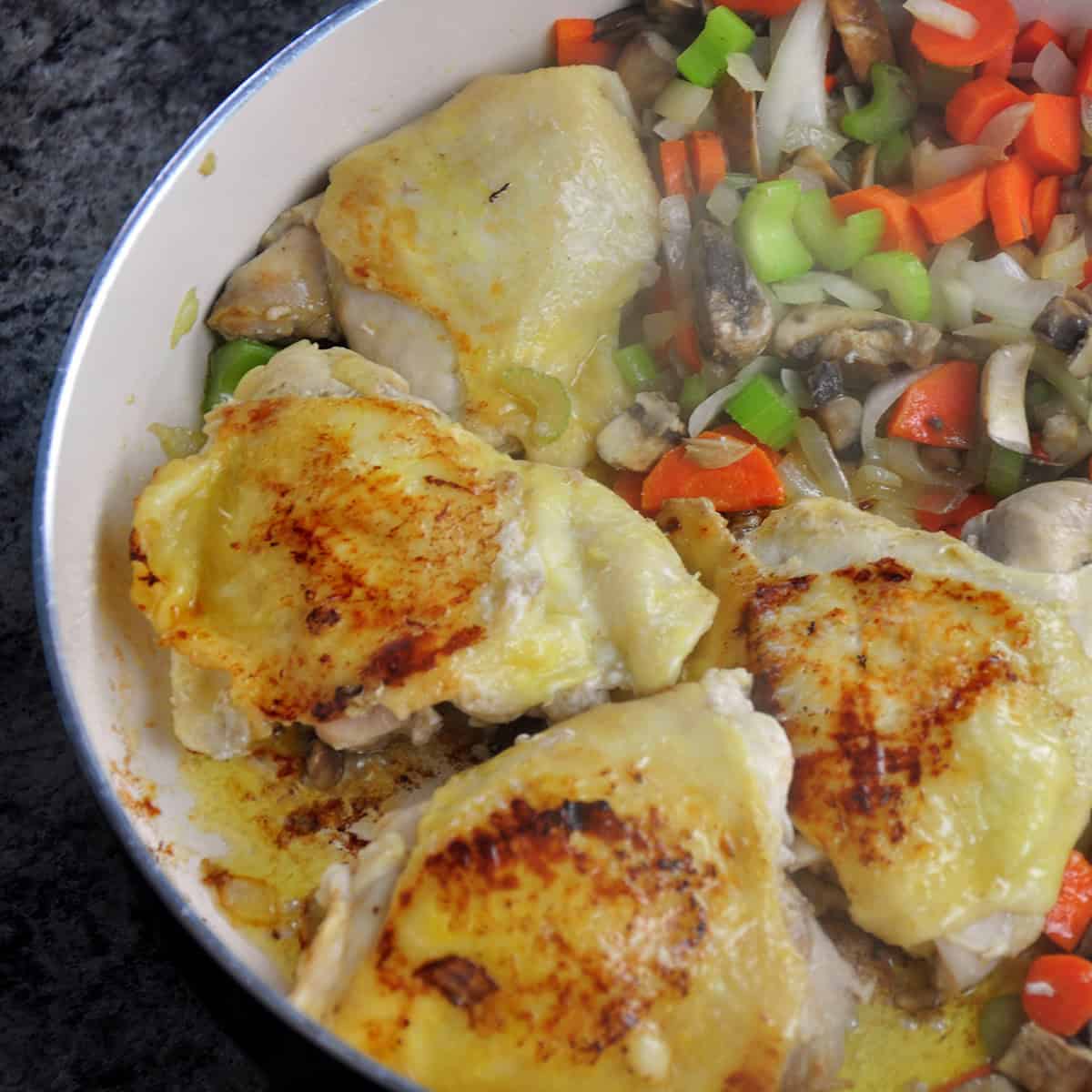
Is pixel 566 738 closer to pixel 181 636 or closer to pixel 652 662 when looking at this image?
pixel 652 662

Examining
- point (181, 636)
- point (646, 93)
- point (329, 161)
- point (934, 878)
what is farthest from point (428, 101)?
point (934, 878)

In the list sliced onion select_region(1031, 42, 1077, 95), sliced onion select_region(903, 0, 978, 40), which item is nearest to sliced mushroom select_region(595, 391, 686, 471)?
sliced onion select_region(903, 0, 978, 40)

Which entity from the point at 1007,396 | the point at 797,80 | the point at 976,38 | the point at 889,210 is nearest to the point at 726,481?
the point at 1007,396

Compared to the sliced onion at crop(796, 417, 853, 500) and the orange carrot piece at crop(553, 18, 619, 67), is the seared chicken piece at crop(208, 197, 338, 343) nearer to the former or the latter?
the orange carrot piece at crop(553, 18, 619, 67)

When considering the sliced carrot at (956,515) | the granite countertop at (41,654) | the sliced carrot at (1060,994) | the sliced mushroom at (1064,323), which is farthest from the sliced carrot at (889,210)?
the sliced carrot at (1060,994)

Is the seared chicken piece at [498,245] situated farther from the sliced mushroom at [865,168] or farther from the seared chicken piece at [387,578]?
the sliced mushroom at [865,168]
